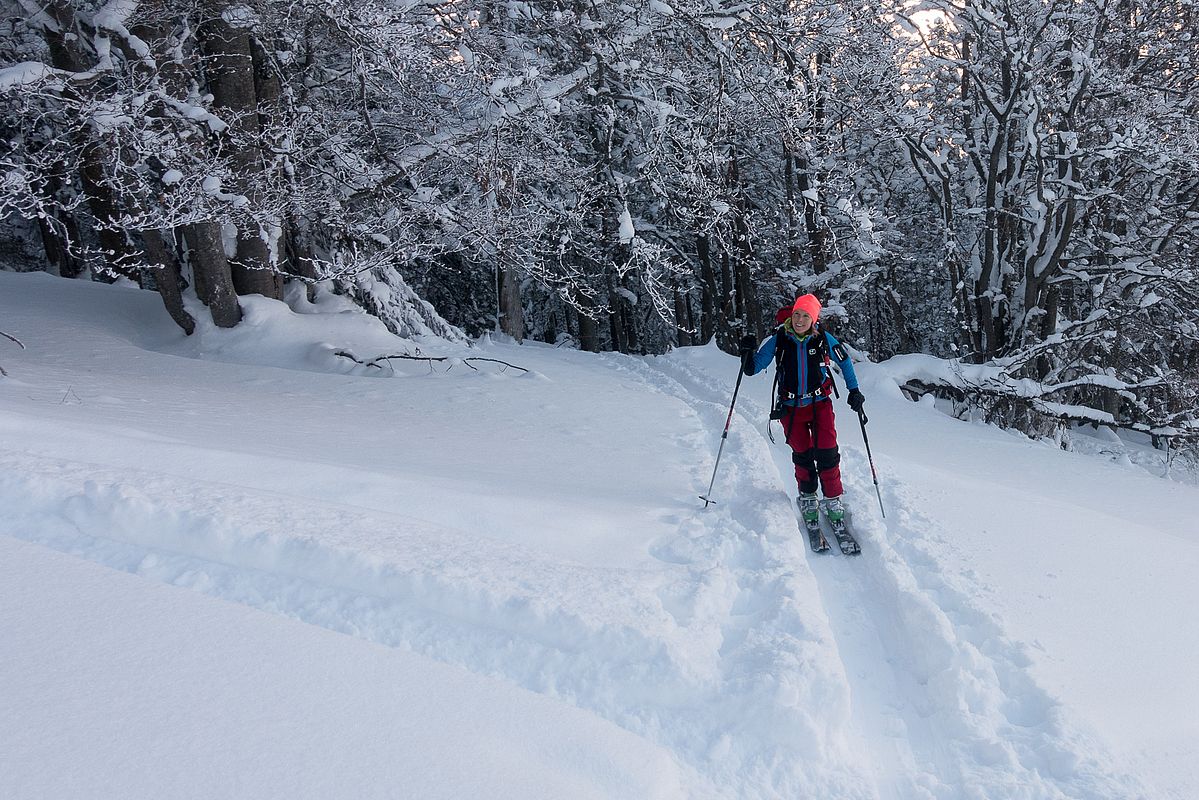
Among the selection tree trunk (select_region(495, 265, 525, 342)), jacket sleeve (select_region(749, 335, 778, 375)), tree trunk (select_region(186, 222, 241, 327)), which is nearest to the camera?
jacket sleeve (select_region(749, 335, 778, 375))

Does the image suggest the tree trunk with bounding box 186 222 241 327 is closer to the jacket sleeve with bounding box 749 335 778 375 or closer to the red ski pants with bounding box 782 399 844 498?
the jacket sleeve with bounding box 749 335 778 375

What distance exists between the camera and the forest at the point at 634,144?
766cm

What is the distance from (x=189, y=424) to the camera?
6.14 m

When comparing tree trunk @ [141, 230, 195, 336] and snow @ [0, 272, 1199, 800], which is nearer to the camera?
snow @ [0, 272, 1199, 800]

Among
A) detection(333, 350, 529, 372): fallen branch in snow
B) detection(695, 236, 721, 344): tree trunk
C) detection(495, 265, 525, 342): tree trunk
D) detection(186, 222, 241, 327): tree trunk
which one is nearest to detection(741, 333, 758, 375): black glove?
detection(333, 350, 529, 372): fallen branch in snow

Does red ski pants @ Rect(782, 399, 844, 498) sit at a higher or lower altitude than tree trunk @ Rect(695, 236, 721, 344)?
lower

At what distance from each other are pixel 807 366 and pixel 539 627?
3.54 metres

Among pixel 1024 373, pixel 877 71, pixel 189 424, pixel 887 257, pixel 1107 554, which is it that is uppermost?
pixel 877 71

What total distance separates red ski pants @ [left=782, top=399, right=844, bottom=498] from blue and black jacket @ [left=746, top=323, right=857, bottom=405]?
0.31 feet

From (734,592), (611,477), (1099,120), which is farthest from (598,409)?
(1099,120)

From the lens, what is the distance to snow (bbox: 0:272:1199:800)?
241cm

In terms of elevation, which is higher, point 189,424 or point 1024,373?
point 1024,373

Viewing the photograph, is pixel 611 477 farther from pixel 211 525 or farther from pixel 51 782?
pixel 51 782

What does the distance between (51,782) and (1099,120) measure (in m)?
14.4
